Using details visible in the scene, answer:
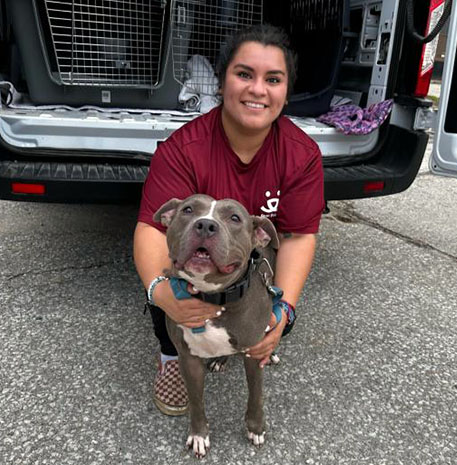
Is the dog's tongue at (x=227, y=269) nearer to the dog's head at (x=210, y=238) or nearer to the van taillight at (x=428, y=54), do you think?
the dog's head at (x=210, y=238)

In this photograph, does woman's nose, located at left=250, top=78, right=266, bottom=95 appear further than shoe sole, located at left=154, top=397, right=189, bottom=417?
No

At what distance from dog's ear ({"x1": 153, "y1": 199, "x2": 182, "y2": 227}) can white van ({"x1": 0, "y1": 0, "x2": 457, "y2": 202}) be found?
873 mm

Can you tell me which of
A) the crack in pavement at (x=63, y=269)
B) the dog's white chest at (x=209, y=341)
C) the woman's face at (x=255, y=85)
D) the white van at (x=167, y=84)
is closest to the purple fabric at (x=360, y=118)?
the white van at (x=167, y=84)

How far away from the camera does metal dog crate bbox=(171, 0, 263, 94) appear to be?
3611mm

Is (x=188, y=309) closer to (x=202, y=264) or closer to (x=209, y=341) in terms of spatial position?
(x=209, y=341)

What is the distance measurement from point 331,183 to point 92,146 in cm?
130

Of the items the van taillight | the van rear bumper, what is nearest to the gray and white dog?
the van rear bumper

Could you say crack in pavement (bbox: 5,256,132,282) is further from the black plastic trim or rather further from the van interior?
the black plastic trim

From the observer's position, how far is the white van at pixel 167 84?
265cm

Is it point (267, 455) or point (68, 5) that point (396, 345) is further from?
point (68, 5)

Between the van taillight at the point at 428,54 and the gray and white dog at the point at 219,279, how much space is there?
1.55 metres

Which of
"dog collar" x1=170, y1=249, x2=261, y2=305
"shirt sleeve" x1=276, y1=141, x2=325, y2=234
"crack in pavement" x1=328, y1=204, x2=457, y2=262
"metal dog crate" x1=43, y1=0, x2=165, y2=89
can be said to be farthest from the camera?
"crack in pavement" x1=328, y1=204, x2=457, y2=262

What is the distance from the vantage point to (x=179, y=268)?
157cm

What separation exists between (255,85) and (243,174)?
0.36 meters
